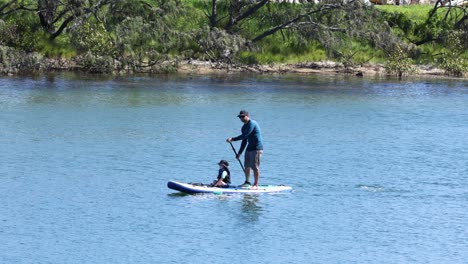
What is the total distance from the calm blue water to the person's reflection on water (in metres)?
0.09

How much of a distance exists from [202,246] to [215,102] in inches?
1132

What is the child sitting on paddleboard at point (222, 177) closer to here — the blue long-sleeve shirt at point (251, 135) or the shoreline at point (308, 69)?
the blue long-sleeve shirt at point (251, 135)

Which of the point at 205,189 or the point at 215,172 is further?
the point at 215,172

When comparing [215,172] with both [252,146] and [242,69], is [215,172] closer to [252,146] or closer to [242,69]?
[252,146]

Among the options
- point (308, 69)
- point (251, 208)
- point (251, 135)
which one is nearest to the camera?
point (251, 208)

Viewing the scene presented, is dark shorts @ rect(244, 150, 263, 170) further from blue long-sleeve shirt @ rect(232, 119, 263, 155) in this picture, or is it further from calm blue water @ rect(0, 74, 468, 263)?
calm blue water @ rect(0, 74, 468, 263)

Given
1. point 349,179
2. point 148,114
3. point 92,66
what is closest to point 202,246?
point 349,179

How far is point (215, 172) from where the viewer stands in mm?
37750

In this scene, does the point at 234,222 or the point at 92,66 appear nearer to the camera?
the point at 234,222

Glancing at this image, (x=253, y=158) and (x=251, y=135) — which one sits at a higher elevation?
(x=251, y=135)

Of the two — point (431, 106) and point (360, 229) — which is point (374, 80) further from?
point (360, 229)

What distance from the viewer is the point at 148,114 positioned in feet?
171

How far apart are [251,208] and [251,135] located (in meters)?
2.50

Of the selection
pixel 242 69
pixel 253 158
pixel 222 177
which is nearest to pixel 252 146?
pixel 253 158
